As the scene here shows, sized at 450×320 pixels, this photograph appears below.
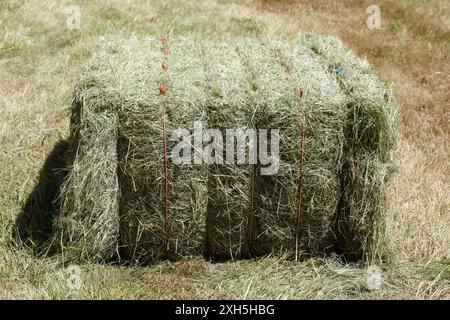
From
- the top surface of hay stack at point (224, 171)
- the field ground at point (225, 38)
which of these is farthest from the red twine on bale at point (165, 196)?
the field ground at point (225, 38)

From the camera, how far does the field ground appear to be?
14.5ft

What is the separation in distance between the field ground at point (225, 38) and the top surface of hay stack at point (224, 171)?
8.9 inches

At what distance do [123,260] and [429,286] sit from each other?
2364 mm

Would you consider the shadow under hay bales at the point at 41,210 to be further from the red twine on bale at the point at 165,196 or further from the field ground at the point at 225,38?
the red twine on bale at the point at 165,196

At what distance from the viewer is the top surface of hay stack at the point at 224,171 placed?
425 cm


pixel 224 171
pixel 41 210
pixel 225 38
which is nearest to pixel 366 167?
pixel 224 171

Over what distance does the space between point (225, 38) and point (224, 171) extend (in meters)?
5.68

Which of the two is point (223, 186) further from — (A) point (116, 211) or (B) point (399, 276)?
(B) point (399, 276)

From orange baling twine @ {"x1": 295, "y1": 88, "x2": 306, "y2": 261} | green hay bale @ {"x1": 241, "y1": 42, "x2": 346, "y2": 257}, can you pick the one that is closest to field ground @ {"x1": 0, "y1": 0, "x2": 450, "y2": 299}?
green hay bale @ {"x1": 241, "y1": 42, "x2": 346, "y2": 257}

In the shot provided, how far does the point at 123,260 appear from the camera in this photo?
4.65 metres

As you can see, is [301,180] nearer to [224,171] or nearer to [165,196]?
[224,171]

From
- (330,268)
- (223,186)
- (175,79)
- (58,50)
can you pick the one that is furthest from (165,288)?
(58,50)

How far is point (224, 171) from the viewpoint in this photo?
4363 mm

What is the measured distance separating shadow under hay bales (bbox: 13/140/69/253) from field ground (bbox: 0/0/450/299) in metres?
0.08
